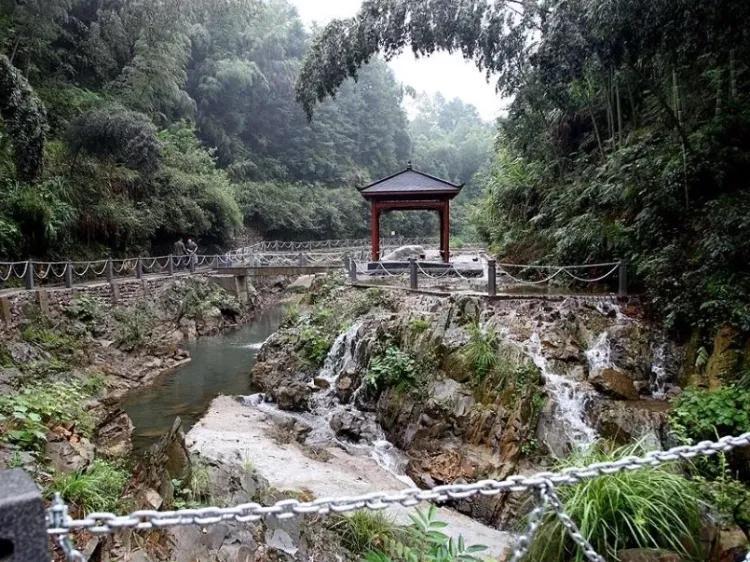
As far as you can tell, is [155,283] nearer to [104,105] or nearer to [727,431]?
[104,105]

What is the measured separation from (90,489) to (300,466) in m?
3.42

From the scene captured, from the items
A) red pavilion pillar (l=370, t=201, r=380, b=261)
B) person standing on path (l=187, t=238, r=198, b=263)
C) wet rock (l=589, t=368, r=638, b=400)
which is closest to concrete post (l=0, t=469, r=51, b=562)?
wet rock (l=589, t=368, r=638, b=400)

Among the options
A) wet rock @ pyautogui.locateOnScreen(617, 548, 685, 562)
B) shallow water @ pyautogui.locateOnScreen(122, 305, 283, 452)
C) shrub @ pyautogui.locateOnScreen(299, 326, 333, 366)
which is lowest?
shallow water @ pyautogui.locateOnScreen(122, 305, 283, 452)

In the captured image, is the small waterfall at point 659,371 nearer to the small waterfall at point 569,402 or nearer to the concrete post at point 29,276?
the small waterfall at point 569,402

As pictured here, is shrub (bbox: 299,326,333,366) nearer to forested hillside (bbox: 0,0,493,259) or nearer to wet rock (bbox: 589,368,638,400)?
wet rock (bbox: 589,368,638,400)

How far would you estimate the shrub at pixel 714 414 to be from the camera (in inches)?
218

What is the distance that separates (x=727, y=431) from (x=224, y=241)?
85.0 ft

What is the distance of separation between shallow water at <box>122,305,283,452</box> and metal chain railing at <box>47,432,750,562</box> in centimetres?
763

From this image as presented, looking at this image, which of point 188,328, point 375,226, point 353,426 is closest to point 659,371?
point 353,426

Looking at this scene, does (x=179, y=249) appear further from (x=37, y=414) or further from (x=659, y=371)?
(x=659, y=371)

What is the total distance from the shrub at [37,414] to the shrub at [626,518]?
5200 mm

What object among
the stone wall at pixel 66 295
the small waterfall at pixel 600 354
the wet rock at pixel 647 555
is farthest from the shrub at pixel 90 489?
the stone wall at pixel 66 295

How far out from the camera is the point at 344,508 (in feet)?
5.46

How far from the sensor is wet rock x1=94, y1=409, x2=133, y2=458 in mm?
7289
